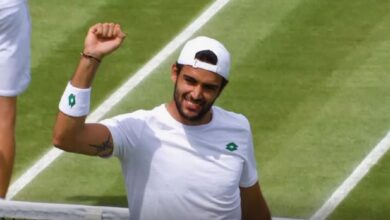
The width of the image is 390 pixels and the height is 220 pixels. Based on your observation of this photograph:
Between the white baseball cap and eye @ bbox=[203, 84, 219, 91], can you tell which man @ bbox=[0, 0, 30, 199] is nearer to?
the white baseball cap

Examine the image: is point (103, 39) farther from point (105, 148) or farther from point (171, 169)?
point (171, 169)

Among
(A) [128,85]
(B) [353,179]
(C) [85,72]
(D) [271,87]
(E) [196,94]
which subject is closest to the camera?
(C) [85,72]

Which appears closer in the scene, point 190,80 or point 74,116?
point 74,116

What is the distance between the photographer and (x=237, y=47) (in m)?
13.7

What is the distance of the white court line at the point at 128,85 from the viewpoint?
38.2 feet

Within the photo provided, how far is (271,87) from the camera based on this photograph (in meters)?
13.0

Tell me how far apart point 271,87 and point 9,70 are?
11.6 feet

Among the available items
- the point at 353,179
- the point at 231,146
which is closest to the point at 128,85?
the point at 353,179

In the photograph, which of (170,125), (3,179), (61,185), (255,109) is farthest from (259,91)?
(170,125)

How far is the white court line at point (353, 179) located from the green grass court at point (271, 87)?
1.9 inches

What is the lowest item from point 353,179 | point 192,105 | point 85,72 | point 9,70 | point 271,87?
point 271,87

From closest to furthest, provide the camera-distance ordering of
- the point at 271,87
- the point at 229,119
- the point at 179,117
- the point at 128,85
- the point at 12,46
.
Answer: the point at 179,117, the point at 229,119, the point at 12,46, the point at 271,87, the point at 128,85

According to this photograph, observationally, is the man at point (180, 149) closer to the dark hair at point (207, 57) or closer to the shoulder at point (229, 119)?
the dark hair at point (207, 57)

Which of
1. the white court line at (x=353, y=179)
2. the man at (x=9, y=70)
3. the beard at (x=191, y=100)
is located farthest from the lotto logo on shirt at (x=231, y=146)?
the white court line at (x=353, y=179)
